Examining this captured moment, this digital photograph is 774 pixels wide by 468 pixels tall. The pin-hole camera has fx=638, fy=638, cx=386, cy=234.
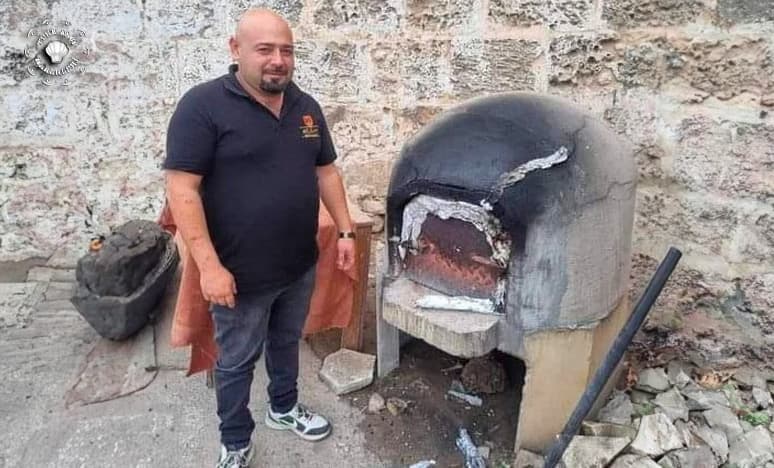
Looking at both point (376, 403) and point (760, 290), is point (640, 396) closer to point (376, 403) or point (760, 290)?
point (760, 290)

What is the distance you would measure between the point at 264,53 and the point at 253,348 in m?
1.02

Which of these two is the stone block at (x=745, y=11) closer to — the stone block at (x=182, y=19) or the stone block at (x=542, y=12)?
the stone block at (x=542, y=12)

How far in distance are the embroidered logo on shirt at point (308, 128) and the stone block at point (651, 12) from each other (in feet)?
4.81

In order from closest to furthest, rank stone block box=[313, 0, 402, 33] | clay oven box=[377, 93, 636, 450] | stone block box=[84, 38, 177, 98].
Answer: clay oven box=[377, 93, 636, 450] < stone block box=[313, 0, 402, 33] < stone block box=[84, 38, 177, 98]

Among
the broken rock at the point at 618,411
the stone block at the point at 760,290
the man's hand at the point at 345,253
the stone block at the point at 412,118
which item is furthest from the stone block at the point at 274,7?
the stone block at the point at 760,290

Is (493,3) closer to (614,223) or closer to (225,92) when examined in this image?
(614,223)

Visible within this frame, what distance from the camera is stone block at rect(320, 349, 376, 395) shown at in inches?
113

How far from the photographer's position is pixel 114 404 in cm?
282

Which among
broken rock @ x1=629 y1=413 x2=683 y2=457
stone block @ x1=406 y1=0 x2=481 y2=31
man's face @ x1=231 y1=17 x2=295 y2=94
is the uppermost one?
stone block @ x1=406 y1=0 x2=481 y2=31

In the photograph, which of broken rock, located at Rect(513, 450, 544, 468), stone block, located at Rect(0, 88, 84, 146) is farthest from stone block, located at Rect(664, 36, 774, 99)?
stone block, located at Rect(0, 88, 84, 146)

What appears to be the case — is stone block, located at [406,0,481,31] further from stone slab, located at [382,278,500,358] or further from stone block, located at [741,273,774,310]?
stone block, located at [741,273,774,310]

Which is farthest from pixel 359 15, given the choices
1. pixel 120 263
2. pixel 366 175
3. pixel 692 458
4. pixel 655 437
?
pixel 692 458

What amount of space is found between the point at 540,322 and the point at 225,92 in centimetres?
130

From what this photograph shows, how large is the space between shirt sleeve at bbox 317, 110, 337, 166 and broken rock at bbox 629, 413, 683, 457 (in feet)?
5.02
